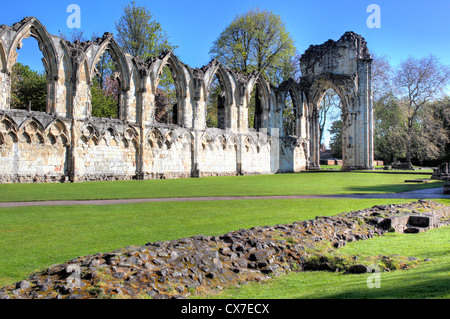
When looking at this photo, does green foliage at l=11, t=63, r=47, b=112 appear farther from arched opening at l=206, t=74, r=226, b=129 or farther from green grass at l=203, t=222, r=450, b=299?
green grass at l=203, t=222, r=450, b=299

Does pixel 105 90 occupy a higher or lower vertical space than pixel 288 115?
higher

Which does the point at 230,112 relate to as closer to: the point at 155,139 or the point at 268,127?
the point at 268,127

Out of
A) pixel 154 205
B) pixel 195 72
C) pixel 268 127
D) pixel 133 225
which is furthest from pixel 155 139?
pixel 133 225

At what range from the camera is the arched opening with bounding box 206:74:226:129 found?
31.4 m

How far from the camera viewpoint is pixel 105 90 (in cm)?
4425

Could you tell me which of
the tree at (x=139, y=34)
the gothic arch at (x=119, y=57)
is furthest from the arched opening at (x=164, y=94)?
the gothic arch at (x=119, y=57)

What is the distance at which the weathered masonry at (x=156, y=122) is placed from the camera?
65.2 ft

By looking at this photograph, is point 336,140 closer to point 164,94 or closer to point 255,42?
point 255,42

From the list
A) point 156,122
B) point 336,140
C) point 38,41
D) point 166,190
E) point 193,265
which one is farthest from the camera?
point 336,140

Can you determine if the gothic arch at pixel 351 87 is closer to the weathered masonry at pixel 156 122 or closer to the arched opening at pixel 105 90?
the weathered masonry at pixel 156 122

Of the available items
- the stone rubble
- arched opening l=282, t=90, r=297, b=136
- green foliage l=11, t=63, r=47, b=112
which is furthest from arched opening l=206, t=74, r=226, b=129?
the stone rubble

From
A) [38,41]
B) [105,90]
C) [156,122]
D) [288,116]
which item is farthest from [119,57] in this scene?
[288,116]

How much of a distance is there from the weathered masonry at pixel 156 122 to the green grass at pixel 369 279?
17602 mm

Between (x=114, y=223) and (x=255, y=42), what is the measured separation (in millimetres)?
39140
